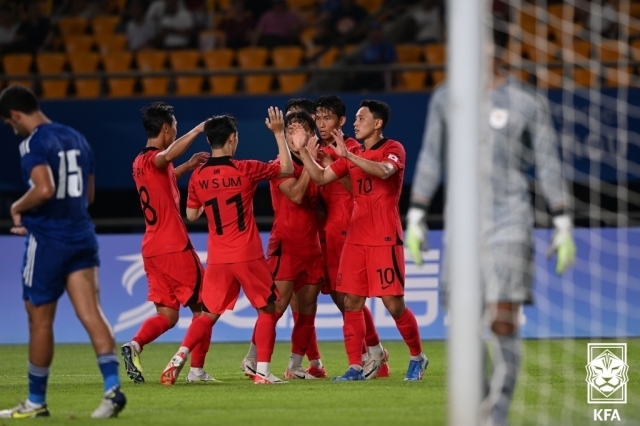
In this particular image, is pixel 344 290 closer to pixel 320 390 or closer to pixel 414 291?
pixel 320 390

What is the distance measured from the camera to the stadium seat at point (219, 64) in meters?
16.6

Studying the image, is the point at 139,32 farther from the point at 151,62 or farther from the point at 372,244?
the point at 372,244

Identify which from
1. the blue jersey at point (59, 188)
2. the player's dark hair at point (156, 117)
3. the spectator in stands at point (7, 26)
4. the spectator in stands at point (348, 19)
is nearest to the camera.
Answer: the blue jersey at point (59, 188)

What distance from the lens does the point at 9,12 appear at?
700 inches

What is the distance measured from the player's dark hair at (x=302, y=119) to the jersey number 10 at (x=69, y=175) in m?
2.69

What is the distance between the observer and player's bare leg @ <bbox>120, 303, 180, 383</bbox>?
29.7 feet

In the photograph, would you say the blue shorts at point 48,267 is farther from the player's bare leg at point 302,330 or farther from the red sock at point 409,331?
the red sock at point 409,331

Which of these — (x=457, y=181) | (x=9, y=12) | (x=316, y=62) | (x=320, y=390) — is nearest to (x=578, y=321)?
(x=320, y=390)

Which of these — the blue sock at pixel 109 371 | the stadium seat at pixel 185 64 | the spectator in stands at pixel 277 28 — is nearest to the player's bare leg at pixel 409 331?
the blue sock at pixel 109 371

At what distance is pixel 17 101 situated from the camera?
6863 mm

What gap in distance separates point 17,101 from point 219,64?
10.2m

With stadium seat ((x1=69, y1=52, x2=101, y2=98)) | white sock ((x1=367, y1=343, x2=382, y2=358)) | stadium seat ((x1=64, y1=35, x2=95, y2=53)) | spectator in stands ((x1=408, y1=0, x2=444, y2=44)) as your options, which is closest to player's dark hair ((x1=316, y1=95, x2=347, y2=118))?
white sock ((x1=367, y1=343, x2=382, y2=358))

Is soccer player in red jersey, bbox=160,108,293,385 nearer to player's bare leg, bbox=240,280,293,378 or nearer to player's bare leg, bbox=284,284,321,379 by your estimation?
player's bare leg, bbox=240,280,293,378

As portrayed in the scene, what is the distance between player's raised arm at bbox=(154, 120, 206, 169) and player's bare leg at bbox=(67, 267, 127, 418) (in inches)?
87.2
